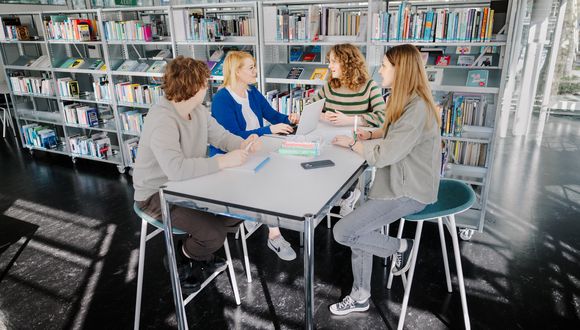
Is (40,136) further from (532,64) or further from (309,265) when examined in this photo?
(532,64)

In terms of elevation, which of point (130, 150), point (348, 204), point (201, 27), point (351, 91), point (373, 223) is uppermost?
point (201, 27)

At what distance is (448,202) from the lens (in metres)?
2.04

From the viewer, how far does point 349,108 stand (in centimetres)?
293

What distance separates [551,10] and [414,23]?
14.5 feet

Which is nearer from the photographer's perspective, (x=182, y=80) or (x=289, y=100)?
(x=182, y=80)

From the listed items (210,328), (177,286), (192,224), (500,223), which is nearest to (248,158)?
(192,224)

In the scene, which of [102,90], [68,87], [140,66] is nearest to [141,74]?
[140,66]

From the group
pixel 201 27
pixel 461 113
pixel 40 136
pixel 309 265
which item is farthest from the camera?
pixel 40 136

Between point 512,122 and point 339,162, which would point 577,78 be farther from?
point 339,162

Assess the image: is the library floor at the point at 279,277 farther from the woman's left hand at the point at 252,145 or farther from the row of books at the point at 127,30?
the row of books at the point at 127,30

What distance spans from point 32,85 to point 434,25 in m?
5.04

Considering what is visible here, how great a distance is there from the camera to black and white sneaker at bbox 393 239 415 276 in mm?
2109

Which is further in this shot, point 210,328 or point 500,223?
point 500,223

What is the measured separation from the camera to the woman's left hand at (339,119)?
2.69 m
